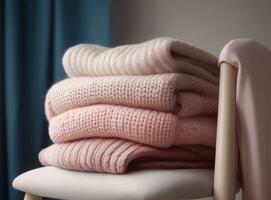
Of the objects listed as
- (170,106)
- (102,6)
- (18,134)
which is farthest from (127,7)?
(170,106)

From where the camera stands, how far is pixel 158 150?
2.14ft

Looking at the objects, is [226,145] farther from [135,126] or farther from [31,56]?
[31,56]

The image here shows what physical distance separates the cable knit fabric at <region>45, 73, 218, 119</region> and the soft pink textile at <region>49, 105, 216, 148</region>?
1 centimetres

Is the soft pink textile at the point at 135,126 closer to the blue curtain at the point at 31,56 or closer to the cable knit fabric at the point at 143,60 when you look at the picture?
the cable knit fabric at the point at 143,60

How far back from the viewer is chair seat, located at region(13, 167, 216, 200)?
0.58 meters

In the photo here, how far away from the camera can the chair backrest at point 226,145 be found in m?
0.59

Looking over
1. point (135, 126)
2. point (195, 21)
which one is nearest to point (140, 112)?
point (135, 126)

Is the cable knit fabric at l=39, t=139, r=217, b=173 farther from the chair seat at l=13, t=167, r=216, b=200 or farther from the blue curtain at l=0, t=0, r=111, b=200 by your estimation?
the blue curtain at l=0, t=0, r=111, b=200

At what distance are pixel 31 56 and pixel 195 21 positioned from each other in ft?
1.75

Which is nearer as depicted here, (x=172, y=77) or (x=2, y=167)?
(x=172, y=77)

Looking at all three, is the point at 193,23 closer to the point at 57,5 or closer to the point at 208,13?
the point at 208,13

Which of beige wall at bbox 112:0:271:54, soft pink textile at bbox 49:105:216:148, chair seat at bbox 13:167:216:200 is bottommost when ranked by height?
chair seat at bbox 13:167:216:200

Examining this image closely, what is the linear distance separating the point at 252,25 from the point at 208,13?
0.14 metres

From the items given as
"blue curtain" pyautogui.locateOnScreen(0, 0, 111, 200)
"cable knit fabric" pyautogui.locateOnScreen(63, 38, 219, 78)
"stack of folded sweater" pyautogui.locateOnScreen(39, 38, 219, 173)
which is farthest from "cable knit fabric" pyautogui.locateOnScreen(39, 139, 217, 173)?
"blue curtain" pyautogui.locateOnScreen(0, 0, 111, 200)
